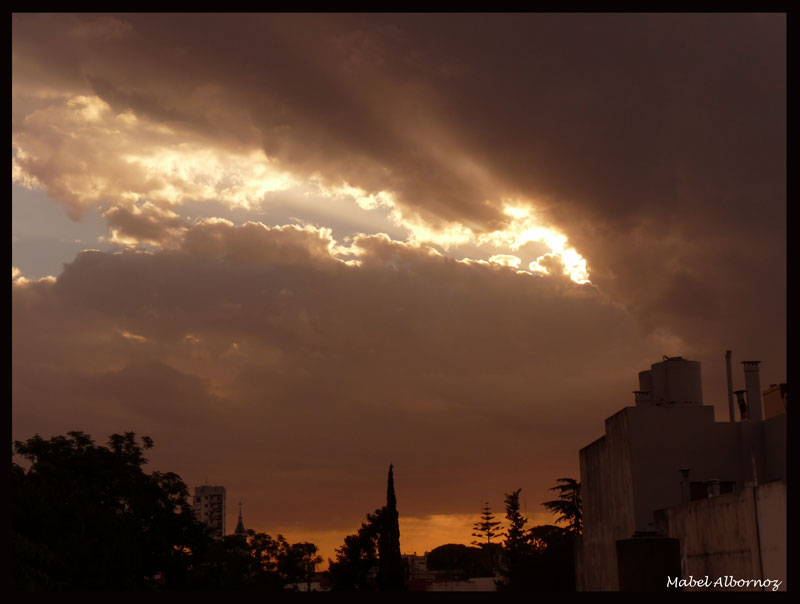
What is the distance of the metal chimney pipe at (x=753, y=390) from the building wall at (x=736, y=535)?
10.1 m

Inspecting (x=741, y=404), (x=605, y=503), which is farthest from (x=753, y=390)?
(x=605, y=503)

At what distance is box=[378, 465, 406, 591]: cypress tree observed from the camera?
79.3 meters

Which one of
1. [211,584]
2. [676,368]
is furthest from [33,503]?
[676,368]

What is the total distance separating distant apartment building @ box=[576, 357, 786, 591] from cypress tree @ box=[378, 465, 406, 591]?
37.8m

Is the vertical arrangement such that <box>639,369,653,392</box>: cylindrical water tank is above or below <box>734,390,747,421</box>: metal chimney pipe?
above

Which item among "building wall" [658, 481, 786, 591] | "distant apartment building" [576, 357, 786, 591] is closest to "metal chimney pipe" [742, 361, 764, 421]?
"distant apartment building" [576, 357, 786, 591]

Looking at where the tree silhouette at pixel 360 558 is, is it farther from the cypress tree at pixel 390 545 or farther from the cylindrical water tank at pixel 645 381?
the cylindrical water tank at pixel 645 381

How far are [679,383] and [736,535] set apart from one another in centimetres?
1525

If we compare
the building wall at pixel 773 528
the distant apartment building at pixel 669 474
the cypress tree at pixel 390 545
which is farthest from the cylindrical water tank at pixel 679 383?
the cypress tree at pixel 390 545

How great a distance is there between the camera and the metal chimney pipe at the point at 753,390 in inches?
1512

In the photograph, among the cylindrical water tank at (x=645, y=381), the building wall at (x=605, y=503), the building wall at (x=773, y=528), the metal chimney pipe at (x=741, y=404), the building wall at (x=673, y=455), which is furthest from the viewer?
the cylindrical water tank at (x=645, y=381)

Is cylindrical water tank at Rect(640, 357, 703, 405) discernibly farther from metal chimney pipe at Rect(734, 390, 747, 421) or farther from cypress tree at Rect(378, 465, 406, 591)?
cypress tree at Rect(378, 465, 406, 591)

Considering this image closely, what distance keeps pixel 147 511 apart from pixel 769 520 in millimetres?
31033
